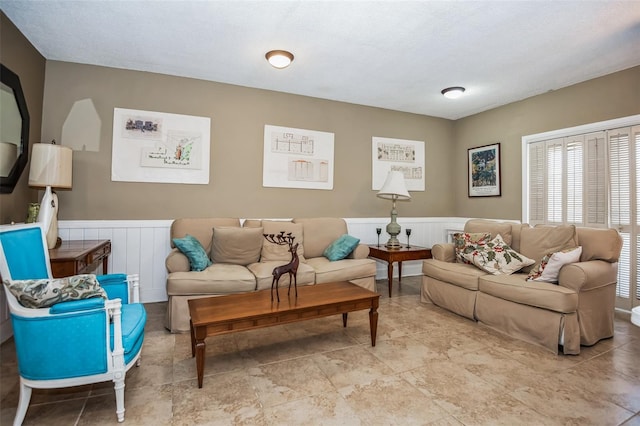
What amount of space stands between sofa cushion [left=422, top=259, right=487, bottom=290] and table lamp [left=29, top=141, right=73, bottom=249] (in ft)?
12.0

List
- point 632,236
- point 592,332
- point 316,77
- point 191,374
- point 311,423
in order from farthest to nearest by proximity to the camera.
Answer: point 316,77 < point 632,236 < point 592,332 < point 191,374 < point 311,423

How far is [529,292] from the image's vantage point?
8.63 feet

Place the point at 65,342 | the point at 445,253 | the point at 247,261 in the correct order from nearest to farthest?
the point at 65,342, the point at 247,261, the point at 445,253

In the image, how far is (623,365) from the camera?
2.28m

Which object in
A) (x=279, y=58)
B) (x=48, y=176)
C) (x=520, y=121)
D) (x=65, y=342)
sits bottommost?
(x=65, y=342)

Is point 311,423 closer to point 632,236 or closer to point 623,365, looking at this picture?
point 623,365

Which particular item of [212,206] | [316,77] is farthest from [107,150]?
[316,77]

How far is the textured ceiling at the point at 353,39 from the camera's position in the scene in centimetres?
242

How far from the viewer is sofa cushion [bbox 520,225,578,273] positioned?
9.67 ft

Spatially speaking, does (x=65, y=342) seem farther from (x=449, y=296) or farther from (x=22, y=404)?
(x=449, y=296)

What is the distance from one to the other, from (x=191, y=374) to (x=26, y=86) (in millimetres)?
2976

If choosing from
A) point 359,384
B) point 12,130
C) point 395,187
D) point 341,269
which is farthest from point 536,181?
point 12,130

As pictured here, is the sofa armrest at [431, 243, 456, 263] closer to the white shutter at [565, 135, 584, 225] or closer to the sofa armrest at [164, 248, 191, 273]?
the white shutter at [565, 135, 584, 225]

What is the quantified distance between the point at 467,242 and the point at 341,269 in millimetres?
1417
